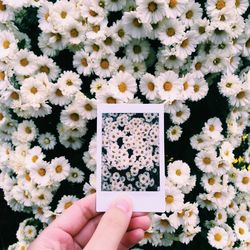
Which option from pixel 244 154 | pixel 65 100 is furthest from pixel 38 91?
pixel 244 154

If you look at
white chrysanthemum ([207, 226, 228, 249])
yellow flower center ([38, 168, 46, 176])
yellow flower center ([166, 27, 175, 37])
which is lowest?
white chrysanthemum ([207, 226, 228, 249])

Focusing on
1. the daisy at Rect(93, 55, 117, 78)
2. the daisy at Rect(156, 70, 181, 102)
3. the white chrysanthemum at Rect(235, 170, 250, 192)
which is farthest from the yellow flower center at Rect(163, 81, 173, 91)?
the white chrysanthemum at Rect(235, 170, 250, 192)

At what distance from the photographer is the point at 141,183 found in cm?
176

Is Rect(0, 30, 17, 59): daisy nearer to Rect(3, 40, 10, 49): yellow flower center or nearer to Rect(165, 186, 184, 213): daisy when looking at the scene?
Rect(3, 40, 10, 49): yellow flower center

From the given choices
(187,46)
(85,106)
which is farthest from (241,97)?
(85,106)

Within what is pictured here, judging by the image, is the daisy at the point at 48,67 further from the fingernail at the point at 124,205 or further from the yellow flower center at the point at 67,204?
the fingernail at the point at 124,205

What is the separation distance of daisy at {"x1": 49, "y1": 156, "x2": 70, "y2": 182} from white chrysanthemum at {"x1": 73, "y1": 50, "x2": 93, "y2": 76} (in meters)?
0.35

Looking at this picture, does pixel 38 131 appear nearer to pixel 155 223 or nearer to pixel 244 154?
pixel 155 223

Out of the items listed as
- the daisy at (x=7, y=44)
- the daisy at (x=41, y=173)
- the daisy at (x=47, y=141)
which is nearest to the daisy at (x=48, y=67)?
the daisy at (x=7, y=44)

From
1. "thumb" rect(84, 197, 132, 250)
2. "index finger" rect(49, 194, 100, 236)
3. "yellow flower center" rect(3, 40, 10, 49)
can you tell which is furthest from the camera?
"yellow flower center" rect(3, 40, 10, 49)

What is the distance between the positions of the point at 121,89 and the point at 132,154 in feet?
1.19

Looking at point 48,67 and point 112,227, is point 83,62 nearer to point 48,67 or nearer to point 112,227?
point 48,67

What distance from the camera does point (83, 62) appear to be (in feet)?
7.12

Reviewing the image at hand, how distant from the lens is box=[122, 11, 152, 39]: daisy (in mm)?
2061
